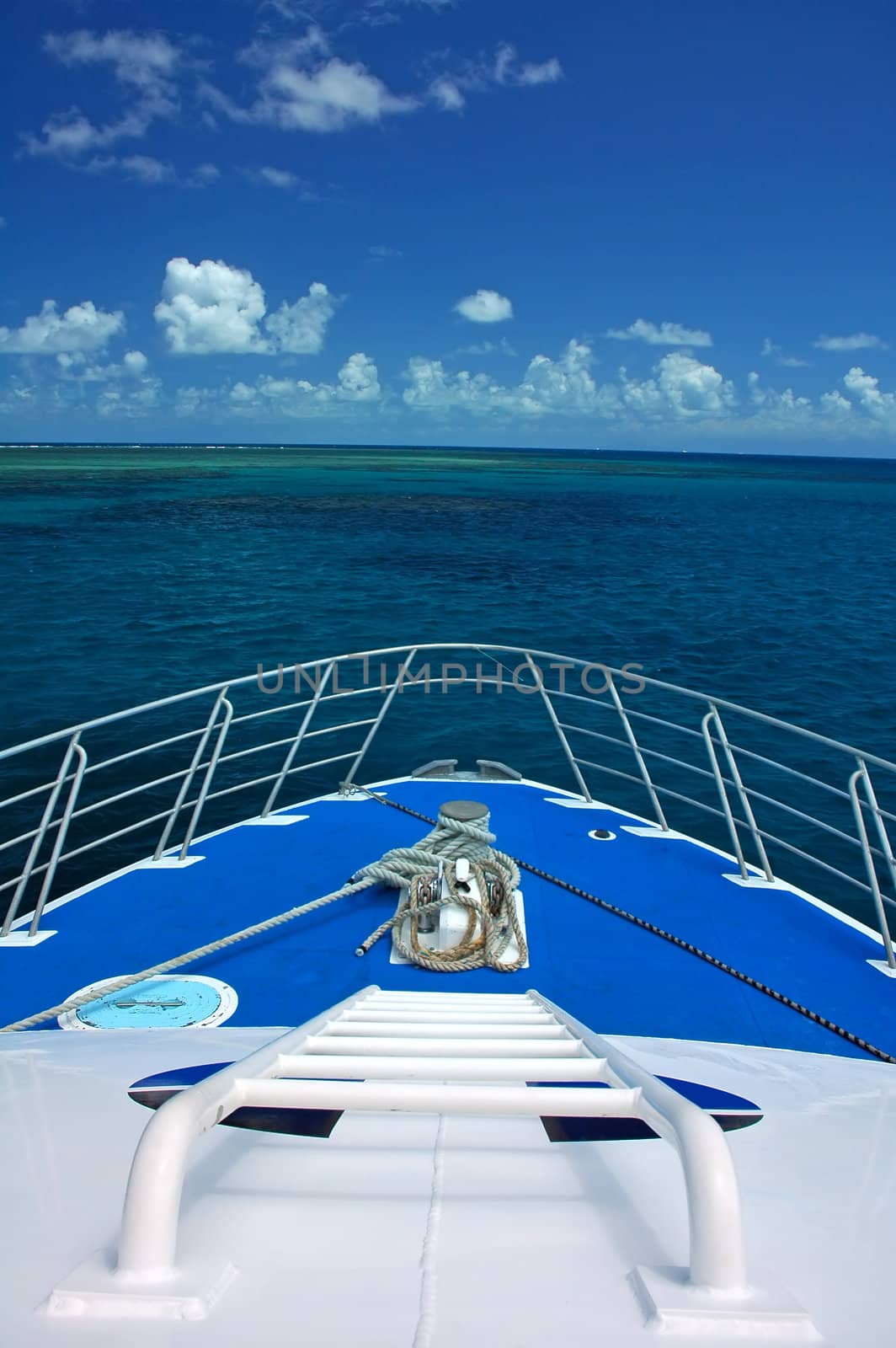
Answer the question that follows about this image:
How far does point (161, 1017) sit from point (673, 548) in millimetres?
39146

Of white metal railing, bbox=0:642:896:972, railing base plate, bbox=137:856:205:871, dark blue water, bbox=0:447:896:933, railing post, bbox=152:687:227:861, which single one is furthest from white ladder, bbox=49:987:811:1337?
dark blue water, bbox=0:447:896:933

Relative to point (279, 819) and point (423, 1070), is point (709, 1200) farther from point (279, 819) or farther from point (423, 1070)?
point (279, 819)

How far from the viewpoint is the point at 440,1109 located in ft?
4.50

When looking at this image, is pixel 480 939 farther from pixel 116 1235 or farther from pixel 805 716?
pixel 805 716

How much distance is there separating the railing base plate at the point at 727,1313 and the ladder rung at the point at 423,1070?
1.88 feet

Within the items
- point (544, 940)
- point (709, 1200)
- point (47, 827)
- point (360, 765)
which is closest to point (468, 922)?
point (544, 940)

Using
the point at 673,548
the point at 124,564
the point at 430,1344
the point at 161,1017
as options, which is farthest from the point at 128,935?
the point at 673,548

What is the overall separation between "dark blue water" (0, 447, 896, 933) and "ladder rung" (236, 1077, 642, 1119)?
366 inches

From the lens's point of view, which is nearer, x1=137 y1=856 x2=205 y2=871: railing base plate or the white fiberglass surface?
the white fiberglass surface

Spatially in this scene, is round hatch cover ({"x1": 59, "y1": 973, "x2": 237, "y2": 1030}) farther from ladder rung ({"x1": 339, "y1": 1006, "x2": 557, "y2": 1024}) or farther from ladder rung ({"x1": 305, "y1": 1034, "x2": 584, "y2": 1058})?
ladder rung ({"x1": 305, "y1": 1034, "x2": 584, "y2": 1058})

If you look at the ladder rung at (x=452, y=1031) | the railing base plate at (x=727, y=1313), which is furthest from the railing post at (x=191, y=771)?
the railing base plate at (x=727, y=1313)

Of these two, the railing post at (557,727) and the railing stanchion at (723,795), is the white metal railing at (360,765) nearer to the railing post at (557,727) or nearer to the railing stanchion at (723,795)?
the railing post at (557,727)

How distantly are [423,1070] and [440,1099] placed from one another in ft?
0.86

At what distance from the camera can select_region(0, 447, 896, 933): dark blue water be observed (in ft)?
53.1
